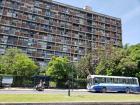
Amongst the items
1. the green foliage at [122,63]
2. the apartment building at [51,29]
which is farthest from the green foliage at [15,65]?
the green foliage at [122,63]

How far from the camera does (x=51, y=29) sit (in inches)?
3076

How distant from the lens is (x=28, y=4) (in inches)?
2980

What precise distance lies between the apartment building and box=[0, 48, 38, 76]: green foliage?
13.8m

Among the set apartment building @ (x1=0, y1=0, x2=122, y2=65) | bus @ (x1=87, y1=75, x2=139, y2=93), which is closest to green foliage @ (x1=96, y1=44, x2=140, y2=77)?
bus @ (x1=87, y1=75, x2=139, y2=93)

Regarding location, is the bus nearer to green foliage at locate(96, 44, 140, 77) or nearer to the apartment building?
green foliage at locate(96, 44, 140, 77)

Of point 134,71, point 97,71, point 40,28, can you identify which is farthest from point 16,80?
point 40,28

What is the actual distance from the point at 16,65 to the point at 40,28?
25961mm

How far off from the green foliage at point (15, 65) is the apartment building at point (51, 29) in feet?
45.1

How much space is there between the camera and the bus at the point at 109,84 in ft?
123

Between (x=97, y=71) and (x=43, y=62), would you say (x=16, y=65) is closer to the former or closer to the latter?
(x=97, y=71)

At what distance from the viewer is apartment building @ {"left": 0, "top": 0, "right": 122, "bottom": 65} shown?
71.9 metres

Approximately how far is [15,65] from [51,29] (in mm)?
28011

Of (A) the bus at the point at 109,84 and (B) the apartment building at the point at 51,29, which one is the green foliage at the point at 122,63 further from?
(B) the apartment building at the point at 51,29

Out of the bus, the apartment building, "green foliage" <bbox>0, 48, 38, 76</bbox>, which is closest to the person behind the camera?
the bus
